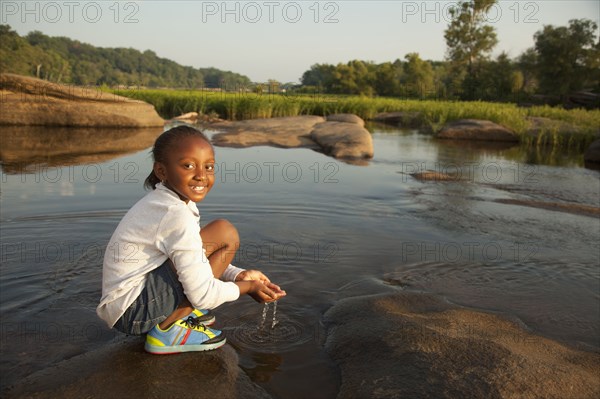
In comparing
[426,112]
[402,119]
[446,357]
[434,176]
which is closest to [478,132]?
[426,112]

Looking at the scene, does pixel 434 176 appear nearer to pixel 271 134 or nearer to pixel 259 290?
pixel 271 134

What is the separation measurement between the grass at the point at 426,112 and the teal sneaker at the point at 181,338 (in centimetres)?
1505

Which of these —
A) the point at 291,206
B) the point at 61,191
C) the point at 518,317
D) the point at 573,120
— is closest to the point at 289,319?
the point at 518,317

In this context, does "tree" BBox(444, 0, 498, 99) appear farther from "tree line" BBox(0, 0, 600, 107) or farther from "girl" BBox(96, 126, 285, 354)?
"girl" BBox(96, 126, 285, 354)

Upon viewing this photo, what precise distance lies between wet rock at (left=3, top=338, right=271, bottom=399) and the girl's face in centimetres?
74

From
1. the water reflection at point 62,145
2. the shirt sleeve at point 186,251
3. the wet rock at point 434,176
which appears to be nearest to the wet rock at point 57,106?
the water reflection at point 62,145

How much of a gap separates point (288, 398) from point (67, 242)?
2779 mm

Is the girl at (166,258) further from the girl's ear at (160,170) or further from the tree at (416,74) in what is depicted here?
the tree at (416,74)

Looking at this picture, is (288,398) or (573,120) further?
(573,120)

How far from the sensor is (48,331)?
8.19 ft

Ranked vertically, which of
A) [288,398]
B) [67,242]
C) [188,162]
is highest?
[188,162]

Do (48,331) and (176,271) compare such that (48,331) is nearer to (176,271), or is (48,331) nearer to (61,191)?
(176,271)

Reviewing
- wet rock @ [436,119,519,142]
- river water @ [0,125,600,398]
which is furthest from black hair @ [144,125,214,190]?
wet rock @ [436,119,519,142]

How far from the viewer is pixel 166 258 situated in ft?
6.71
